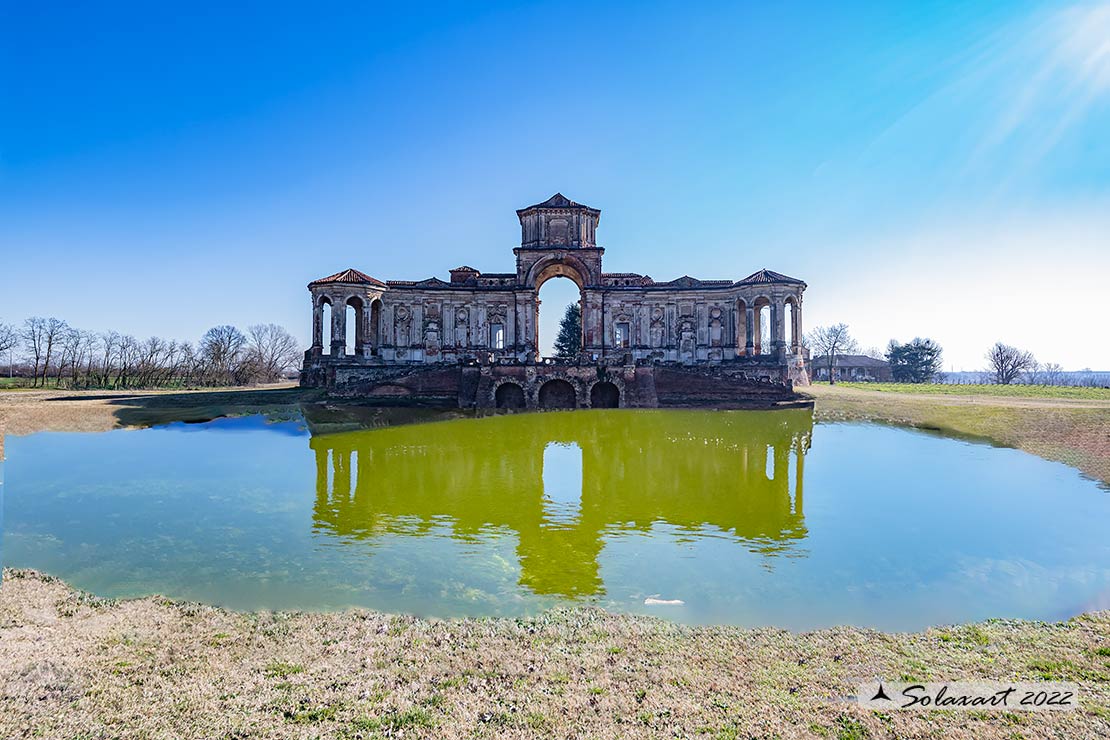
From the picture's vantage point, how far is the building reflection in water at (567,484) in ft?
39.3

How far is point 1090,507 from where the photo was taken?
13.3 metres

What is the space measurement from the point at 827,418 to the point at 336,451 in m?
24.7

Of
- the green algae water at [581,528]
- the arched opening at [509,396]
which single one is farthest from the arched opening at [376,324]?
the green algae water at [581,528]

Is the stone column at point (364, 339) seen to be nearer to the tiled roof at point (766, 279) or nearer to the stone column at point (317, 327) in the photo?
the stone column at point (317, 327)

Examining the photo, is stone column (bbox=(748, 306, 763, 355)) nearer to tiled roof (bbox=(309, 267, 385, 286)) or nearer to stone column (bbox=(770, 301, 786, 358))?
stone column (bbox=(770, 301, 786, 358))

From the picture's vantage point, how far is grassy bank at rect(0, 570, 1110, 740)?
5.16 m

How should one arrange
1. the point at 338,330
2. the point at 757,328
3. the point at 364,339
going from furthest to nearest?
the point at 757,328 → the point at 364,339 → the point at 338,330

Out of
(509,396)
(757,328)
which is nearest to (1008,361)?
(757,328)

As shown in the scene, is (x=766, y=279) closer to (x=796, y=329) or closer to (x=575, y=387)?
(x=796, y=329)

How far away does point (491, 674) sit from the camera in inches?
244

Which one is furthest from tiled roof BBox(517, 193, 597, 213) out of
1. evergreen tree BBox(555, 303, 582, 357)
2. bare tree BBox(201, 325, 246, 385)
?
bare tree BBox(201, 325, 246, 385)

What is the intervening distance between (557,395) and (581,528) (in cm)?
2294

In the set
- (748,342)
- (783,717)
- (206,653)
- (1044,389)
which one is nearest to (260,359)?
(748,342)

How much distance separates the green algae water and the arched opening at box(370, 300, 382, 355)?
879 inches
